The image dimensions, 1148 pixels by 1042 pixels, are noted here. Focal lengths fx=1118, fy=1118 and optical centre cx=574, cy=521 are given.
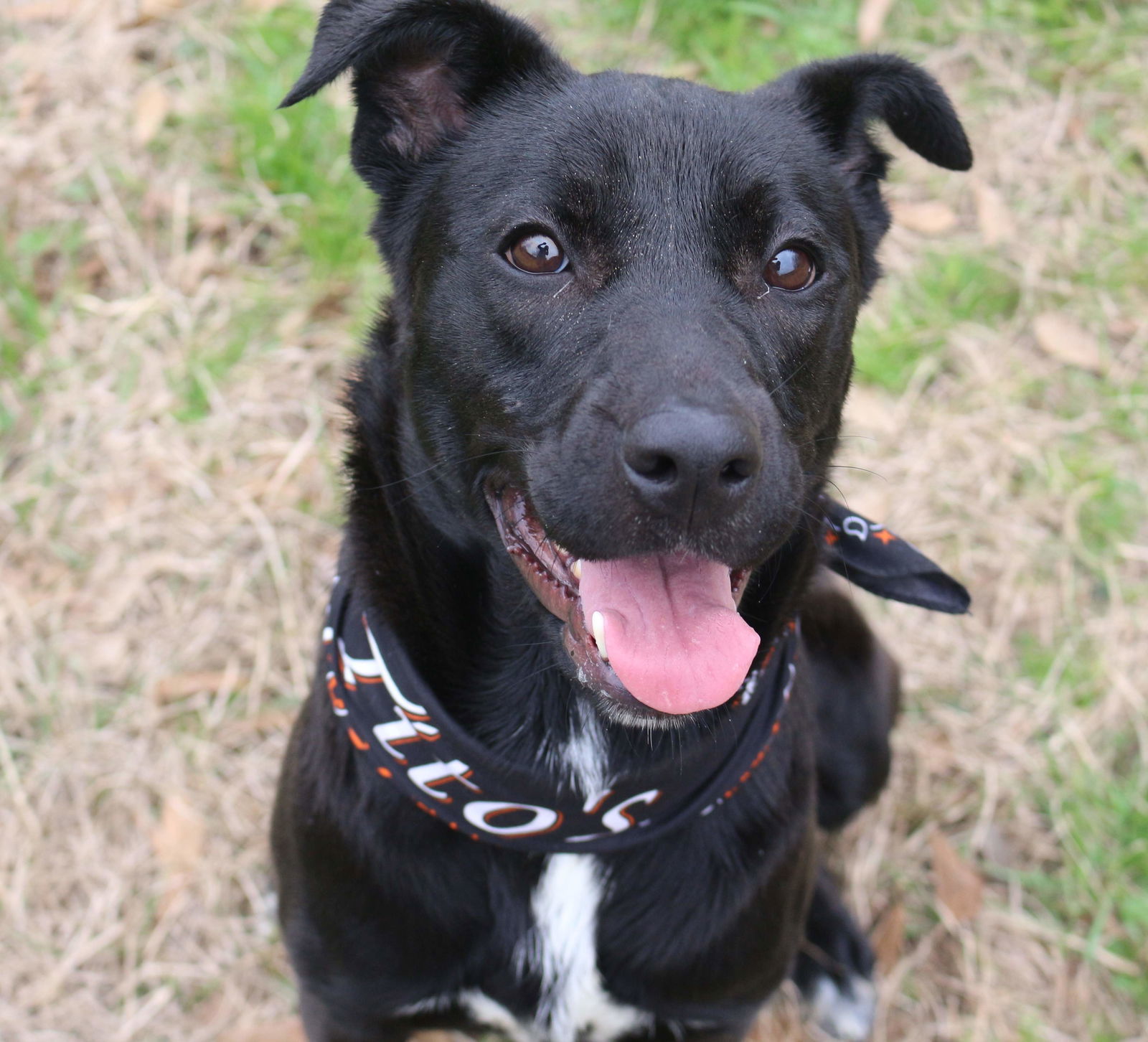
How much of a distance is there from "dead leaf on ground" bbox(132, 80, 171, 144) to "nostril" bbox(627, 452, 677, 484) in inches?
129

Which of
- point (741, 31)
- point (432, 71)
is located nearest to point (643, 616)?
point (432, 71)

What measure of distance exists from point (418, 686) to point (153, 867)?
5.57ft

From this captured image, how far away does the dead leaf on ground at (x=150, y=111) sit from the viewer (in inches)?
160

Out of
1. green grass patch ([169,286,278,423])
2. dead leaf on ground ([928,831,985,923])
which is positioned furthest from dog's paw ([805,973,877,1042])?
green grass patch ([169,286,278,423])

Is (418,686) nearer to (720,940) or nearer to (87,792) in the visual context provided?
(720,940)

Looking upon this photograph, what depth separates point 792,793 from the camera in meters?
2.27

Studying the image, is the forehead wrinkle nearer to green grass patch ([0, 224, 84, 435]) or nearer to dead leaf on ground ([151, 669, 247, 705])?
dead leaf on ground ([151, 669, 247, 705])

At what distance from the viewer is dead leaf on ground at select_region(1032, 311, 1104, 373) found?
3.97 m

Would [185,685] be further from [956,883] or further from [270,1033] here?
[956,883]

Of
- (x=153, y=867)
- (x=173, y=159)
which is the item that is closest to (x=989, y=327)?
(x=173, y=159)

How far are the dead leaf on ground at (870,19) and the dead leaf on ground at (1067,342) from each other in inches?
50.6

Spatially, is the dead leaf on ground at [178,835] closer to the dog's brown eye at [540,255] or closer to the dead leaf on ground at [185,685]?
the dead leaf on ground at [185,685]

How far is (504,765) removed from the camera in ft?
6.51

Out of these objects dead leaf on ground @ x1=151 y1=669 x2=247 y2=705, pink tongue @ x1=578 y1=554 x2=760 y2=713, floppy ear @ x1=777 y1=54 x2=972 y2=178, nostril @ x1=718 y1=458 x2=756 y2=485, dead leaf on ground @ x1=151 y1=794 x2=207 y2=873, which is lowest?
dead leaf on ground @ x1=151 y1=794 x2=207 y2=873
